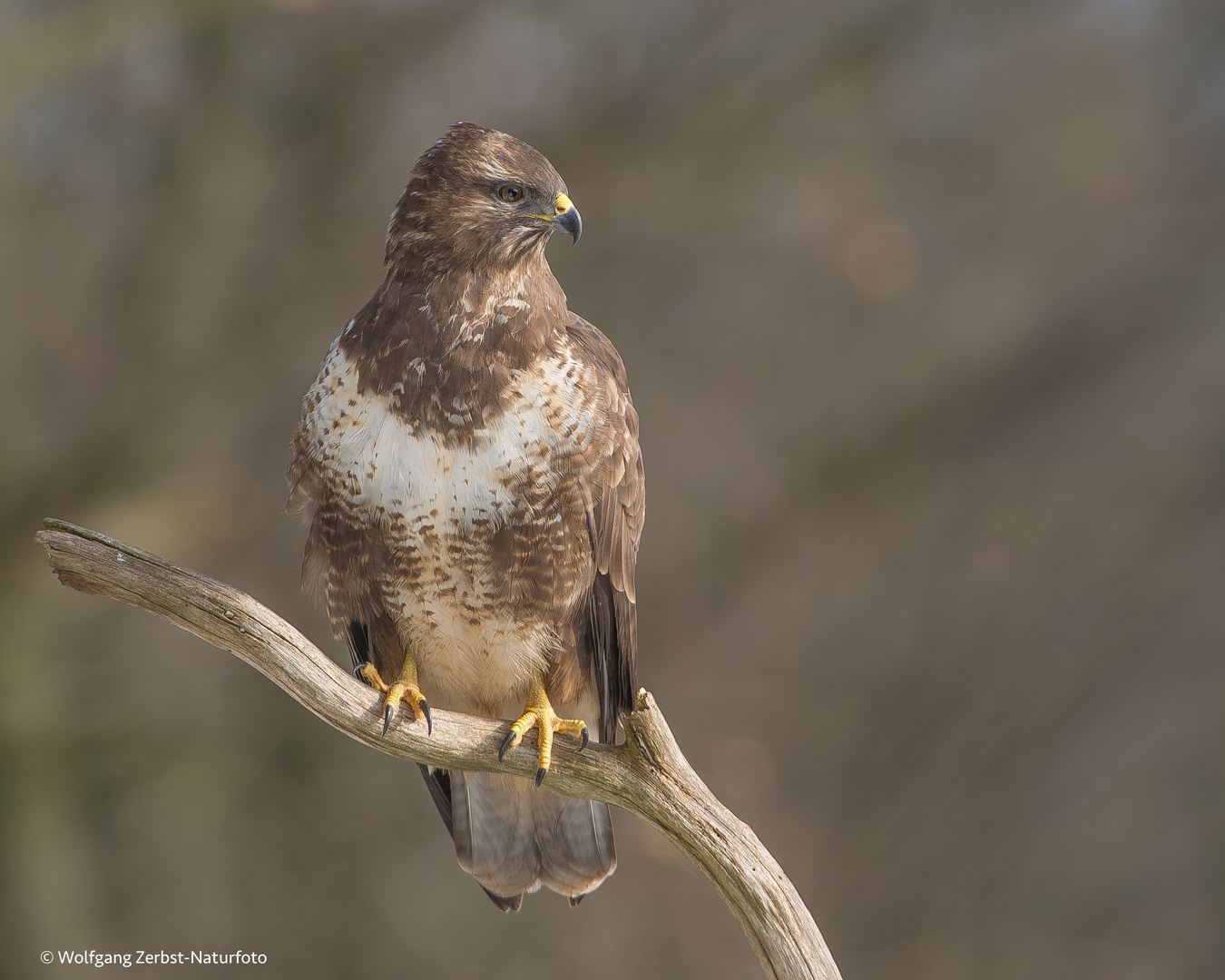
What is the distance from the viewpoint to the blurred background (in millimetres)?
7887

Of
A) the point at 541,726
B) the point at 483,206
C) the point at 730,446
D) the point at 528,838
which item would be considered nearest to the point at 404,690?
the point at 541,726

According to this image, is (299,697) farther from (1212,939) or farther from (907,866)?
(1212,939)

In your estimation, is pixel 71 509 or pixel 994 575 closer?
pixel 71 509

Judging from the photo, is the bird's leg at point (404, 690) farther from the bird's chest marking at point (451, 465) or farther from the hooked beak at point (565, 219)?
the hooked beak at point (565, 219)

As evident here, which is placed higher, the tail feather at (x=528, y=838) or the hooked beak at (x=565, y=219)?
the hooked beak at (x=565, y=219)

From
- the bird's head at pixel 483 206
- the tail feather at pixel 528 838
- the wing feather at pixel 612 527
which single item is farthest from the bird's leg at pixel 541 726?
the bird's head at pixel 483 206

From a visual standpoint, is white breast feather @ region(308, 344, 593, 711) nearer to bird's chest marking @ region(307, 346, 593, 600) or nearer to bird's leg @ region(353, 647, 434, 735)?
bird's chest marking @ region(307, 346, 593, 600)

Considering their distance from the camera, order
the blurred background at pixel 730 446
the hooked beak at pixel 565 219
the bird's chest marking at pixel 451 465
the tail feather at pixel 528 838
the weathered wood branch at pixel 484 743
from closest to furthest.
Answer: the weathered wood branch at pixel 484 743 → the bird's chest marking at pixel 451 465 → the hooked beak at pixel 565 219 → the tail feather at pixel 528 838 → the blurred background at pixel 730 446

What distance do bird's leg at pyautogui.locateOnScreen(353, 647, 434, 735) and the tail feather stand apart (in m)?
0.52

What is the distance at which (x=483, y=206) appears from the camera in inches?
133

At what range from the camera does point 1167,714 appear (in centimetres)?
923

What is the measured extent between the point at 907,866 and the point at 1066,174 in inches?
203

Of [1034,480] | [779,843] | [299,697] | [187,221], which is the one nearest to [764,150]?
[1034,480]

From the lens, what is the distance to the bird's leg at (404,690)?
3412 mm
